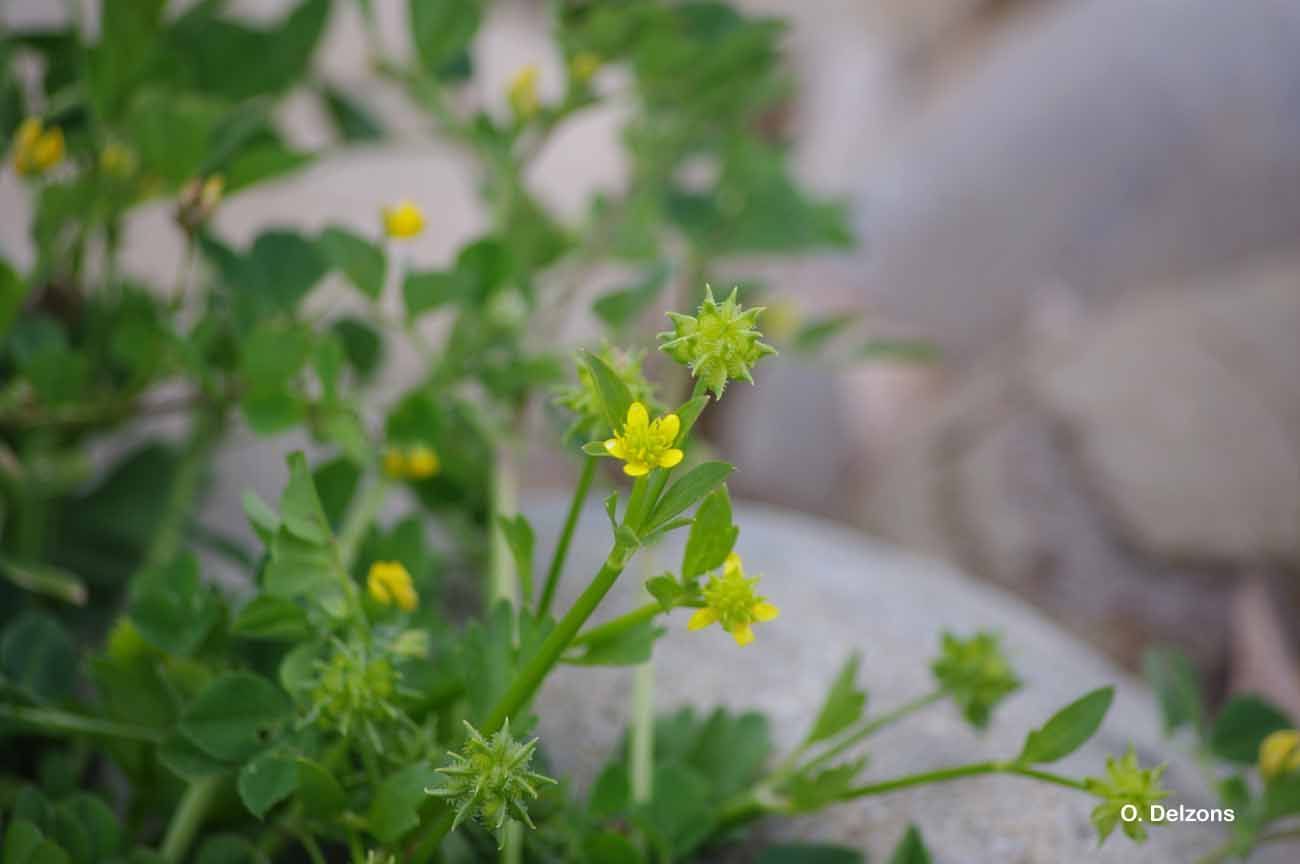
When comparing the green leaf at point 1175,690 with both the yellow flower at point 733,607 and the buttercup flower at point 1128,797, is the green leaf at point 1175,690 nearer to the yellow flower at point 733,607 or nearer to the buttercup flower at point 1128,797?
the buttercup flower at point 1128,797

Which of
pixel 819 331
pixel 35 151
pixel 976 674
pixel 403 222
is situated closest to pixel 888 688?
pixel 976 674

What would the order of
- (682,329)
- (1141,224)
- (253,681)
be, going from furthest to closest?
(1141,224) < (253,681) < (682,329)

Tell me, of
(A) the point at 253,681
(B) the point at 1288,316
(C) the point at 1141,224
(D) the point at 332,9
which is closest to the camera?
(A) the point at 253,681

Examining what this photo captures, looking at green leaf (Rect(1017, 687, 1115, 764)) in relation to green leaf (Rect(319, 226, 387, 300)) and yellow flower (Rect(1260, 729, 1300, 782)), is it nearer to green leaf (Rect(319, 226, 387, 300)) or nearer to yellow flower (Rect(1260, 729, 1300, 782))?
yellow flower (Rect(1260, 729, 1300, 782))

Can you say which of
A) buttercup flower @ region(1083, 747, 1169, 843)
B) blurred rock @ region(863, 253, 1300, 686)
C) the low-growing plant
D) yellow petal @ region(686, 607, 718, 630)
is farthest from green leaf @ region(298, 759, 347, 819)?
blurred rock @ region(863, 253, 1300, 686)

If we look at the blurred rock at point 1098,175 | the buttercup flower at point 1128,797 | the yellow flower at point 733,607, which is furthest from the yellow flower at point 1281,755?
the blurred rock at point 1098,175

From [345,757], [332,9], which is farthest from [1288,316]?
[345,757]

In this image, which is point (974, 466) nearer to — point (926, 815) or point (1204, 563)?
point (1204, 563)

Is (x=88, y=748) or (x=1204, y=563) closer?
(x=88, y=748)
